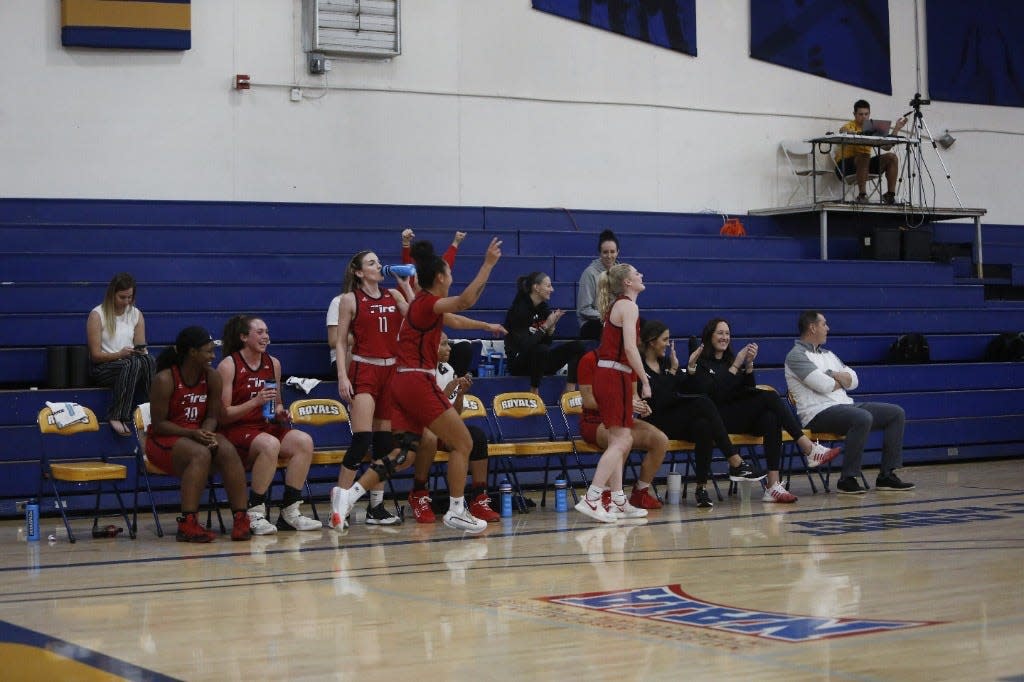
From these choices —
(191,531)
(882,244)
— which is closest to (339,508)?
(191,531)

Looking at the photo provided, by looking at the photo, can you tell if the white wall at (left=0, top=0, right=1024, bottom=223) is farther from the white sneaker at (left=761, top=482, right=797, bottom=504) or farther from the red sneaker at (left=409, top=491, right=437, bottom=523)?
the white sneaker at (left=761, top=482, right=797, bottom=504)

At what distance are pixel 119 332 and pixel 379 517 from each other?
255 cm

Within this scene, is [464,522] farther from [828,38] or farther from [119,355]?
[828,38]

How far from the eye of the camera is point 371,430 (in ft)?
29.1

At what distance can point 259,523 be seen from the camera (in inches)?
341

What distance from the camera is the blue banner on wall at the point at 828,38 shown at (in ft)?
54.6

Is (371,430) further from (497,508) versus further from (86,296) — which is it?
(86,296)

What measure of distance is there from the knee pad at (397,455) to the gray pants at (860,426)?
364 cm

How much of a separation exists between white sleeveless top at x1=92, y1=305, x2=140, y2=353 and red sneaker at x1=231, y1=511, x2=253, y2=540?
2294mm

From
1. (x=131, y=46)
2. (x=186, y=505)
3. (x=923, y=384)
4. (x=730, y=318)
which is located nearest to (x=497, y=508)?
(x=186, y=505)

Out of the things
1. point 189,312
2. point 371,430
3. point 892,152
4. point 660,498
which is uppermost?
point 892,152

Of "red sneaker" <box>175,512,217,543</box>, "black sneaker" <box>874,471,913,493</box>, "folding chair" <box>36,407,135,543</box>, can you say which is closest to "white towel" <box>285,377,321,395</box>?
"folding chair" <box>36,407,135,543</box>

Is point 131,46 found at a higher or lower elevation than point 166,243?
higher

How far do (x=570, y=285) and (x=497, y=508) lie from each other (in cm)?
364
